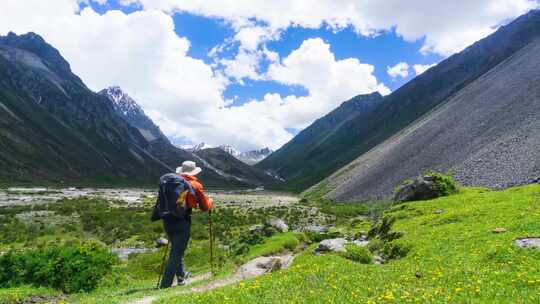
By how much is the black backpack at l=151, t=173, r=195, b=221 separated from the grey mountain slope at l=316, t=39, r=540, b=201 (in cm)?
4428

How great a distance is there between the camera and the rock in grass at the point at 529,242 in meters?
15.9

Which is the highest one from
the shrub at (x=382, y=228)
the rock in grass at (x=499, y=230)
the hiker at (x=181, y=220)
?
the hiker at (x=181, y=220)

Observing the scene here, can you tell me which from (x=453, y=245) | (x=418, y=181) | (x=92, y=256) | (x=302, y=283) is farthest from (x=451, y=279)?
(x=418, y=181)

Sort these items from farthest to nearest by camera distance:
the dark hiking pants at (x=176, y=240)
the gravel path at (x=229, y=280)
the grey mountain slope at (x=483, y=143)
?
1. the grey mountain slope at (x=483, y=143)
2. the dark hiking pants at (x=176, y=240)
3. the gravel path at (x=229, y=280)

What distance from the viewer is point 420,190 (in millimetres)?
39781

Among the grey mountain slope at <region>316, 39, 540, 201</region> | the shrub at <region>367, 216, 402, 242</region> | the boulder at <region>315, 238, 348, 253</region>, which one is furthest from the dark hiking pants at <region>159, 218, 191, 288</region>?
the grey mountain slope at <region>316, 39, 540, 201</region>

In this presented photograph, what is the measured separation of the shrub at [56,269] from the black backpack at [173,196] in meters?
6.74

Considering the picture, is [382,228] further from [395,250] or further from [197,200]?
[197,200]

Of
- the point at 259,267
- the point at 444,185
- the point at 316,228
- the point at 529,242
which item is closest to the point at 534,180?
the point at 444,185

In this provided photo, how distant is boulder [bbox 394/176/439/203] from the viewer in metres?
39.4

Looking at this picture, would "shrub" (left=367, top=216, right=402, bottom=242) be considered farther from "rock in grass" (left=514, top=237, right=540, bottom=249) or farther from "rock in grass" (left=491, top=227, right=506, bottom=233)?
"rock in grass" (left=514, top=237, right=540, bottom=249)

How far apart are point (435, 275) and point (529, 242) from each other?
5317 millimetres

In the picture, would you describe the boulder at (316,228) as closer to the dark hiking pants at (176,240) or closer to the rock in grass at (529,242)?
the rock in grass at (529,242)

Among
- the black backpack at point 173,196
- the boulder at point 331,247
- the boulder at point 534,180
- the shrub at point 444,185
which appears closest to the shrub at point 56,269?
the black backpack at point 173,196
